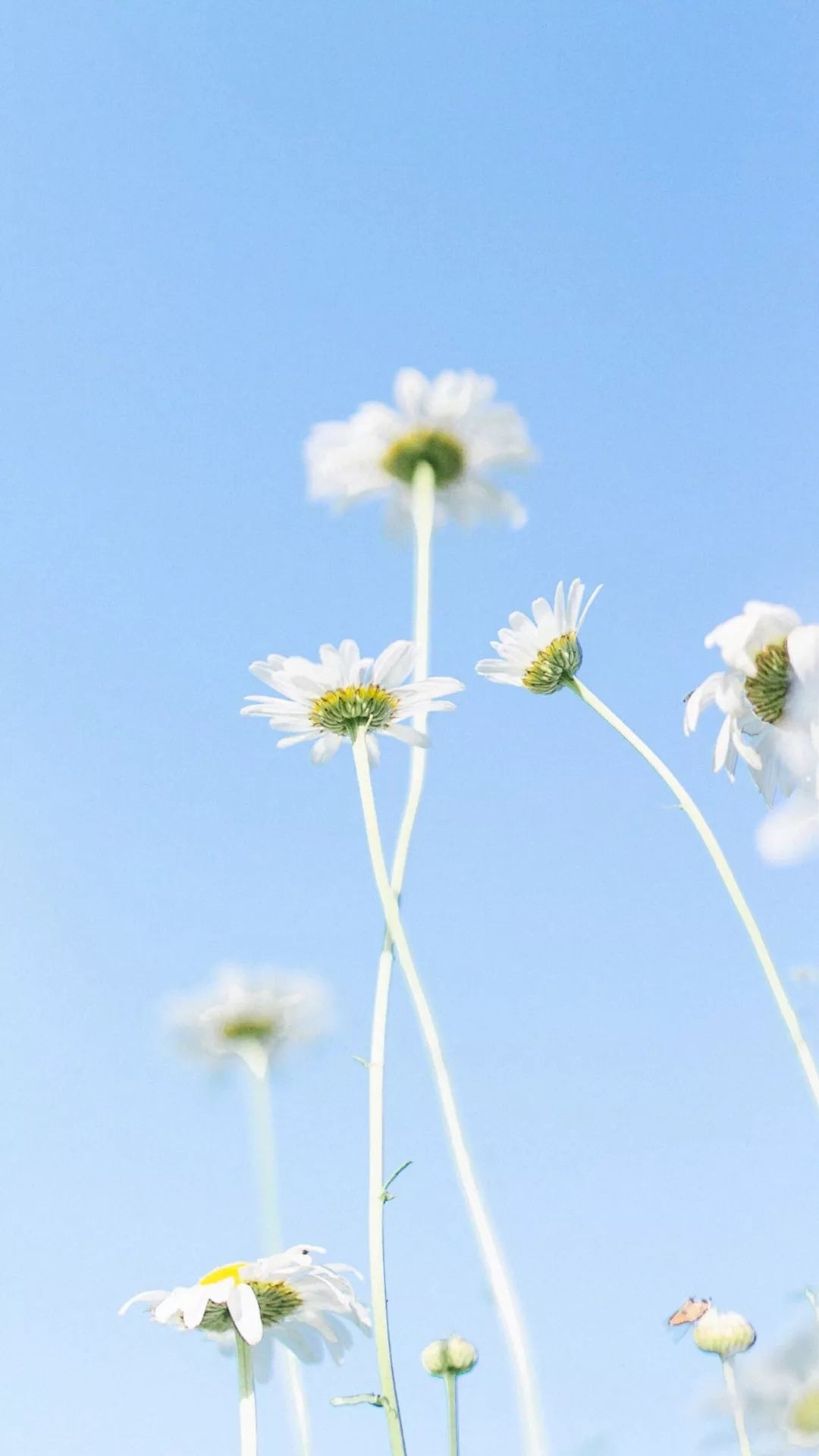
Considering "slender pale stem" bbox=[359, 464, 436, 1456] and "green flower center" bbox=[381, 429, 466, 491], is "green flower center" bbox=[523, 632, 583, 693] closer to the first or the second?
"slender pale stem" bbox=[359, 464, 436, 1456]

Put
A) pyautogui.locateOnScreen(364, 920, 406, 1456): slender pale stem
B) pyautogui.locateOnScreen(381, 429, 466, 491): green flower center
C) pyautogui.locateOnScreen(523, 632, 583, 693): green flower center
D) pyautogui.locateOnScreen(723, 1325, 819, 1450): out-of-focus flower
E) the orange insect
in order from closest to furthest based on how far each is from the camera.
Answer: pyautogui.locateOnScreen(723, 1325, 819, 1450): out-of-focus flower
pyautogui.locateOnScreen(364, 920, 406, 1456): slender pale stem
the orange insect
pyautogui.locateOnScreen(523, 632, 583, 693): green flower center
pyautogui.locateOnScreen(381, 429, 466, 491): green flower center

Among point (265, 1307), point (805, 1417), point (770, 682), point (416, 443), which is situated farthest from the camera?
point (416, 443)

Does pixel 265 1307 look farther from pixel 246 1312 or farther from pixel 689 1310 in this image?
pixel 689 1310

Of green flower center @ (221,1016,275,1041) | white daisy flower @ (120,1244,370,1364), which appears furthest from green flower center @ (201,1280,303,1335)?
green flower center @ (221,1016,275,1041)

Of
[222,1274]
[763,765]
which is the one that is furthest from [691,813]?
[222,1274]

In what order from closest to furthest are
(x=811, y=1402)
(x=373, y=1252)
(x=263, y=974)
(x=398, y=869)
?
(x=811, y=1402) < (x=373, y=1252) < (x=398, y=869) < (x=263, y=974)

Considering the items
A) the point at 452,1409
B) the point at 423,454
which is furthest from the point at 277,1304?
the point at 423,454

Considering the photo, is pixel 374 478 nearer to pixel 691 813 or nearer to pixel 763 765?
pixel 691 813
